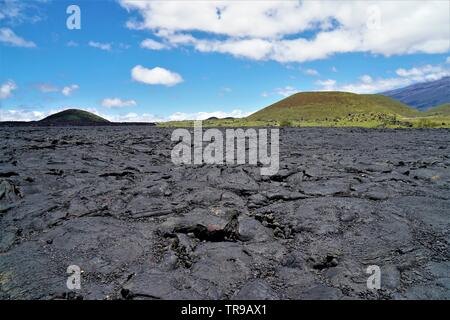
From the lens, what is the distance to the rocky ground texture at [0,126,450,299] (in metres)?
5.37

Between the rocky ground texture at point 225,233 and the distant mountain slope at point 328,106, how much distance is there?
7452cm

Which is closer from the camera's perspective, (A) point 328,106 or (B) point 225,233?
(B) point 225,233

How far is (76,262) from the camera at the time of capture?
19.9 ft

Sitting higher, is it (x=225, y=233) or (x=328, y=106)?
(x=328, y=106)

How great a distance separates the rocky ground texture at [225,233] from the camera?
17.6 feet

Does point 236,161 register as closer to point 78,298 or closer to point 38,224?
point 38,224

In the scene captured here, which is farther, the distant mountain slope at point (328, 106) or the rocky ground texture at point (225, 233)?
the distant mountain slope at point (328, 106)

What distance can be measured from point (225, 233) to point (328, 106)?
95841mm

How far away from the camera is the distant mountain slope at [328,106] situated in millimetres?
87500

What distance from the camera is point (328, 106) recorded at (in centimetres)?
9731

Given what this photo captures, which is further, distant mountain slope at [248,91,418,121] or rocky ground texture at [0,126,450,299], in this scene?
distant mountain slope at [248,91,418,121]

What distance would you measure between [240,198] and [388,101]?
382 ft

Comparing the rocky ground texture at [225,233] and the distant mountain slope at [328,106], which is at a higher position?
the distant mountain slope at [328,106]

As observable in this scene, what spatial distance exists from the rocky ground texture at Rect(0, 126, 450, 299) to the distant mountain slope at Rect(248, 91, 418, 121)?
74.5 m
